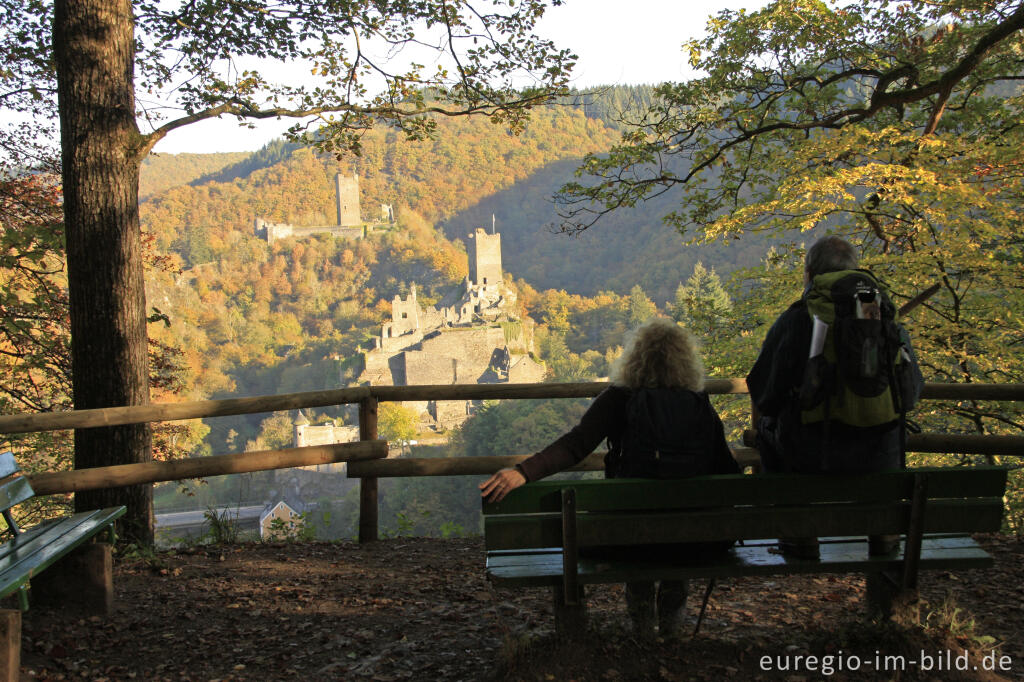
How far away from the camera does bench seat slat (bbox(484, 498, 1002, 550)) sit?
2.11 metres

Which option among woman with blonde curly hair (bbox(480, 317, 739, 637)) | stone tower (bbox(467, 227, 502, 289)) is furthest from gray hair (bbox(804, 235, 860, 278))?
stone tower (bbox(467, 227, 502, 289))

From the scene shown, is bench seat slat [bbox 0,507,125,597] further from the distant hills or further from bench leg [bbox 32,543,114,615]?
the distant hills

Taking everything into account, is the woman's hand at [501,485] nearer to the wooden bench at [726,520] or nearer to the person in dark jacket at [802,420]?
the wooden bench at [726,520]

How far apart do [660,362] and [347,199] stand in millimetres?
103573

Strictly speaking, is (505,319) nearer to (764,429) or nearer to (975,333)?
(975,333)

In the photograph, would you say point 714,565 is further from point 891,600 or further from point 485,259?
point 485,259

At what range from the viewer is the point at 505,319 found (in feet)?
228

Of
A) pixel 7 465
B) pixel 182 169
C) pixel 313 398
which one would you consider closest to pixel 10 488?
pixel 7 465

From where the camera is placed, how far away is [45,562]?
229 centimetres

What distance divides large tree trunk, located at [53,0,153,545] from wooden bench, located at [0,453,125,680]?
2.78 feet

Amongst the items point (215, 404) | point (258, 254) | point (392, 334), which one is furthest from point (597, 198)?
point (258, 254)

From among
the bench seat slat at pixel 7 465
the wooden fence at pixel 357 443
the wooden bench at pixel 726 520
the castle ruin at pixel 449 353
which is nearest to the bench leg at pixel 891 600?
the wooden bench at pixel 726 520

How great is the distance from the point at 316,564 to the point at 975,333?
687 cm

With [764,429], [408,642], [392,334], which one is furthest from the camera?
[392,334]
